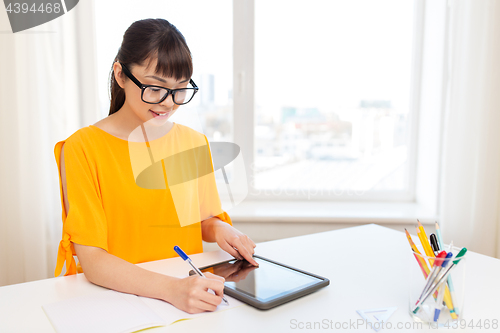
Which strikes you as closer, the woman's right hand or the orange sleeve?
the woman's right hand

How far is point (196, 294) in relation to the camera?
772 mm

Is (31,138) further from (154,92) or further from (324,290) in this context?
(324,290)

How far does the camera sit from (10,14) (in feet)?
5.98

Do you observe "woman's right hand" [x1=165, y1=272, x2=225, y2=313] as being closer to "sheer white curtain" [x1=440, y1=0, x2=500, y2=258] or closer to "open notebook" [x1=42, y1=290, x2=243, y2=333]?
"open notebook" [x1=42, y1=290, x2=243, y2=333]

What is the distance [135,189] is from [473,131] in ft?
5.35

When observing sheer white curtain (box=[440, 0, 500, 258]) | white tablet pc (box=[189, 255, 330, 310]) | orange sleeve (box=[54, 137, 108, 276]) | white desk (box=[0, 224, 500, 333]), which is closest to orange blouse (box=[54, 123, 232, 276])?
orange sleeve (box=[54, 137, 108, 276])

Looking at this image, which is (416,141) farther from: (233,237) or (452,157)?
(233,237)

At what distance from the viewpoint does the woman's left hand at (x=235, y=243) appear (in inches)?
41.1

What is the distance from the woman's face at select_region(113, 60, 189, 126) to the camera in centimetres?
103

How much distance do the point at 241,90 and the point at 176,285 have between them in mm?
1673

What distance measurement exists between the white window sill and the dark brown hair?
1149 mm

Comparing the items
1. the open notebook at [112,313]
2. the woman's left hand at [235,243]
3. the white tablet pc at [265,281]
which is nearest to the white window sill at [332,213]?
the woman's left hand at [235,243]

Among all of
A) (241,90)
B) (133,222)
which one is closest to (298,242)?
(133,222)

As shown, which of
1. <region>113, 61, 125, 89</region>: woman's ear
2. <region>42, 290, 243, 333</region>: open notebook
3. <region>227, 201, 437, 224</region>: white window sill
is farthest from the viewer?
<region>227, 201, 437, 224</region>: white window sill
